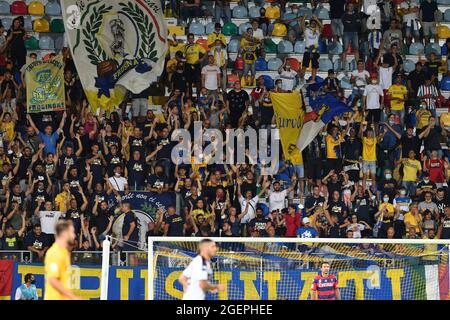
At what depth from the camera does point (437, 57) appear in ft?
96.9

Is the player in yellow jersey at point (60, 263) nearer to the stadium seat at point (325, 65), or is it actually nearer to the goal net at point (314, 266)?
the goal net at point (314, 266)

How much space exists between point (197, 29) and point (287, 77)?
9.21ft

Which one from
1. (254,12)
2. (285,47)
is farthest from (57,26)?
(285,47)

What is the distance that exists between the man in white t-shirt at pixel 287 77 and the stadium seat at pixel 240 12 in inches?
88.8

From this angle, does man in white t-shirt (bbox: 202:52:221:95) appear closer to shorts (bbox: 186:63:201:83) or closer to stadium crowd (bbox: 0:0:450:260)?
stadium crowd (bbox: 0:0:450:260)

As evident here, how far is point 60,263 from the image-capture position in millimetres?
13695

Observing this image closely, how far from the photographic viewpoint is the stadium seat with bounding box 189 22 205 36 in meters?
29.9

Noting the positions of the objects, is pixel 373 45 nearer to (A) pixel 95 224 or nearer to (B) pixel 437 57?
(B) pixel 437 57

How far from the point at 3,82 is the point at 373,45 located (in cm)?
899

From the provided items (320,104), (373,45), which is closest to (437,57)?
(373,45)

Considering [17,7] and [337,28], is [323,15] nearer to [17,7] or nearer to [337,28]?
[337,28]

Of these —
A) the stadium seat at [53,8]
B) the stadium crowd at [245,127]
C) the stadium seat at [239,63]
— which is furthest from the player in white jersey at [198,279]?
the stadium seat at [53,8]

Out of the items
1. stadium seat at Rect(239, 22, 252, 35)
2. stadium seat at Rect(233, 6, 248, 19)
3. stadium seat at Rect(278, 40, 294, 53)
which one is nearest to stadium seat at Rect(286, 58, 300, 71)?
stadium seat at Rect(278, 40, 294, 53)

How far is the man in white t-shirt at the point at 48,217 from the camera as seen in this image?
24500 mm
